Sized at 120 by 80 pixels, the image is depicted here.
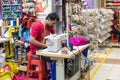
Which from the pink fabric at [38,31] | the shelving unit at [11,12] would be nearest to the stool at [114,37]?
the shelving unit at [11,12]

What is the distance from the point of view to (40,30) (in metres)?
4.32

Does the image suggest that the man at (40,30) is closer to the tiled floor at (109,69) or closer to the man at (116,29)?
the tiled floor at (109,69)

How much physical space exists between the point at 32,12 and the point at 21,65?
4.68 feet

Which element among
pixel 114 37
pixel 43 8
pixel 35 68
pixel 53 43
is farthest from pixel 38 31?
pixel 114 37

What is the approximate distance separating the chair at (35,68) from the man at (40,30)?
198 millimetres

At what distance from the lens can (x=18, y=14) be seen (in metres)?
6.78

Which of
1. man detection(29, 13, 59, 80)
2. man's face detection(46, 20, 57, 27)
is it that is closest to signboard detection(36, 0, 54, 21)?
man detection(29, 13, 59, 80)

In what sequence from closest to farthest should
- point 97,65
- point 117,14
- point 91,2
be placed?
point 97,65 < point 91,2 < point 117,14

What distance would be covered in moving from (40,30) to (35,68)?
0.79 metres

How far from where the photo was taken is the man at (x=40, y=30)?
13.8 feet

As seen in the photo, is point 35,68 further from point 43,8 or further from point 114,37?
point 114,37

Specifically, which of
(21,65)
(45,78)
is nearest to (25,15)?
(21,65)

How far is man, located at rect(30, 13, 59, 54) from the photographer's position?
4203mm

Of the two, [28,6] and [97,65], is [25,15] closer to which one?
[28,6]
